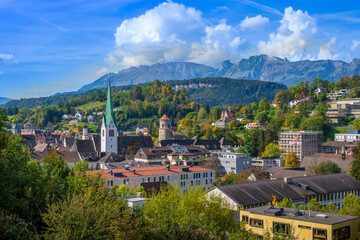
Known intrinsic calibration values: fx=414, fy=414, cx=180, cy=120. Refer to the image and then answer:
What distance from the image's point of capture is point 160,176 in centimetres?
5366

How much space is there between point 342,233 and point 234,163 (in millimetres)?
47461

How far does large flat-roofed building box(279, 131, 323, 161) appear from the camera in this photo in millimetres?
94000

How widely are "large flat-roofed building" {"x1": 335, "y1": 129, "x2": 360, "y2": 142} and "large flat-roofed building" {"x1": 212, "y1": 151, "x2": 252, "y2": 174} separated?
32764mm

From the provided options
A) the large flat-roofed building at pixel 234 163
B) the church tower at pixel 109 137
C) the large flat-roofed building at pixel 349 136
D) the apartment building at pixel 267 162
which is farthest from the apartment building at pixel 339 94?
the church tower at pixel 109 137

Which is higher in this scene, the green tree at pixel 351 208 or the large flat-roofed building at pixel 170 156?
the large flat-roofed building at pixel 170 156

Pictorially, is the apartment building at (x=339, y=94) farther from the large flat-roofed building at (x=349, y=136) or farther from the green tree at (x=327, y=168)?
the green tree at (x=327, y=168)

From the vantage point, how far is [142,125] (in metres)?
156

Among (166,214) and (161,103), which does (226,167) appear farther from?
(161,103)

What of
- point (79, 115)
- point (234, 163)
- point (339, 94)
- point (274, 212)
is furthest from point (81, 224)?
point (79, 115)

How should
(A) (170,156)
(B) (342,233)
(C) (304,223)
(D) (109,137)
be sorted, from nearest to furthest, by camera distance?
(B) (342,233), (C) (304,223), (A) (170,156), (D) (109,137)

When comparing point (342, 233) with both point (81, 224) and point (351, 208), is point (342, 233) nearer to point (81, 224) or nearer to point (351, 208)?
point (351, 208)

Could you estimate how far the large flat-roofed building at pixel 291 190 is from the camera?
37.0 metres

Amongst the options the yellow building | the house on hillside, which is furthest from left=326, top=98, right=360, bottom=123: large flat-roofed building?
the house on hillside

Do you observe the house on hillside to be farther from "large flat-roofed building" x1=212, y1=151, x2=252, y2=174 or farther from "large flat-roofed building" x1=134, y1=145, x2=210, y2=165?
"large flat-roofed building" x1=212, y1=151, x2=252, y2=174
